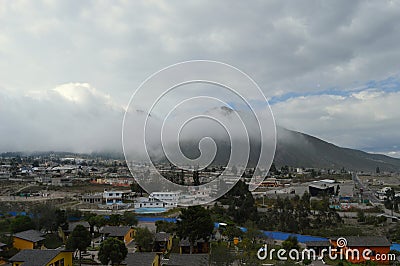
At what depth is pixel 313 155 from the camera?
94.2 meters

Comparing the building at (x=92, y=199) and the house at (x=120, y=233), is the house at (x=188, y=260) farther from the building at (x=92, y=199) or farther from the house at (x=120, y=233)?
the building at (x=92, y=199)

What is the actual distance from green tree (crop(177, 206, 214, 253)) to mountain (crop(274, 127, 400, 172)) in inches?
2634

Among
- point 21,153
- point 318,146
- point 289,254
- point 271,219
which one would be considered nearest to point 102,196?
point 271,219

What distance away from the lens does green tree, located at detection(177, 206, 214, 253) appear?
1168 cm

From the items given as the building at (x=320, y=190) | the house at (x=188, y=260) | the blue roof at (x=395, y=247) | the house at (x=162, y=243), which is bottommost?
the blue roof at (x=395, y=247)

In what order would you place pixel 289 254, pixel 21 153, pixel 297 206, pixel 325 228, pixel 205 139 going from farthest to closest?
pixel 21 153 → pixel 297 206 → pixel 325 228 → pixel 289 254 → pixel 205 139

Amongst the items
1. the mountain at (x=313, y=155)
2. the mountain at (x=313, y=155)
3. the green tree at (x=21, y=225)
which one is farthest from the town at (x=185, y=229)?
the mountain at (x=313, y=155)

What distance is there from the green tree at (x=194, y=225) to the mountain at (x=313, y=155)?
220ft

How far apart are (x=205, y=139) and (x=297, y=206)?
13.5 m

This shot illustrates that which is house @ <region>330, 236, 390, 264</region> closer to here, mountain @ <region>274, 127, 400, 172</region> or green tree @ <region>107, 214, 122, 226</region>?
Result: green tree @ <region>107, 214, 122, 226</region>

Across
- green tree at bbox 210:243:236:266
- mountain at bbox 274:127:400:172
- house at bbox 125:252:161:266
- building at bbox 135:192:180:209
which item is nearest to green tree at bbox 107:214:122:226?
house at bbox 125:252:161:266

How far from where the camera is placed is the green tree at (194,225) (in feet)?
38.3

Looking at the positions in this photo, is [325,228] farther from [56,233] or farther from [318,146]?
[318,146]

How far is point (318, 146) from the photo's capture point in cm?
10469
